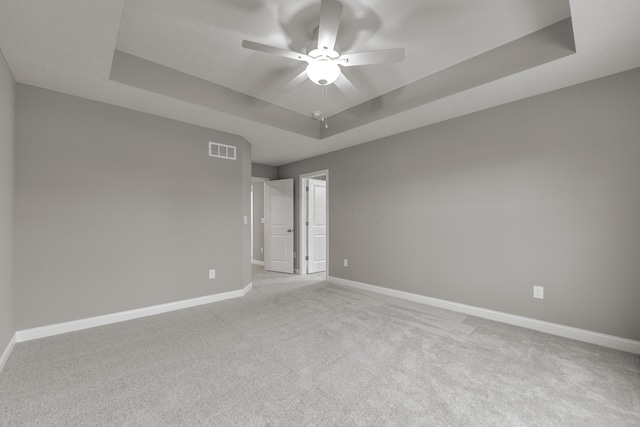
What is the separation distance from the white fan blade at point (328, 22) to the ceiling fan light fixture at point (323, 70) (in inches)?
5.0

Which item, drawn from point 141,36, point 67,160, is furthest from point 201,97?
point 67,160

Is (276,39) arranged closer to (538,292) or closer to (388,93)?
(388,93)

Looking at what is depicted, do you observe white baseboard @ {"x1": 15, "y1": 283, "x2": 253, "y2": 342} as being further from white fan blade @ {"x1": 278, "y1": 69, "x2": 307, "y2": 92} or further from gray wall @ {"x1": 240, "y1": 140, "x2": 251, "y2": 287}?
white fan blade @ {"x1": 278, "y1": 69, "x2": 307, "y2": 92}

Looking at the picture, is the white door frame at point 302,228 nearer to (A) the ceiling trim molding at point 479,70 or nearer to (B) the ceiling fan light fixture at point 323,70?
(A) the ceiling trim molding at point 479,70

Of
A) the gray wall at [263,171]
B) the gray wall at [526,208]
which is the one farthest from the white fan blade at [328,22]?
the gray wall at [263,171]

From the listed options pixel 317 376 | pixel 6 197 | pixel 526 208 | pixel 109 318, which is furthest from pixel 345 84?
pixel 109 318

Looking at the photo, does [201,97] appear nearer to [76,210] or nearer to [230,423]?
[76,210]

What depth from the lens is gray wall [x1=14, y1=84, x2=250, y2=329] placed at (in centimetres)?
267

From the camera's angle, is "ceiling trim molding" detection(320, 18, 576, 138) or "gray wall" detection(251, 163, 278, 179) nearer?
"ceiling trim molding" detection(320, 18, 576, 138)

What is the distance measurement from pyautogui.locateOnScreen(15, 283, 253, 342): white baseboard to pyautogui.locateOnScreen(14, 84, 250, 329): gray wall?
0.06m

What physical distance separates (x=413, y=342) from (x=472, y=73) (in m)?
2.60

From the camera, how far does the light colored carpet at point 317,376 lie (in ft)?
5.37

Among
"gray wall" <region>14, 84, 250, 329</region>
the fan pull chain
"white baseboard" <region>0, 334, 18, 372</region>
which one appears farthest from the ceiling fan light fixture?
"white baseboard" <region>0, 334, 18, 372</region>

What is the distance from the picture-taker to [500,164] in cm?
313
